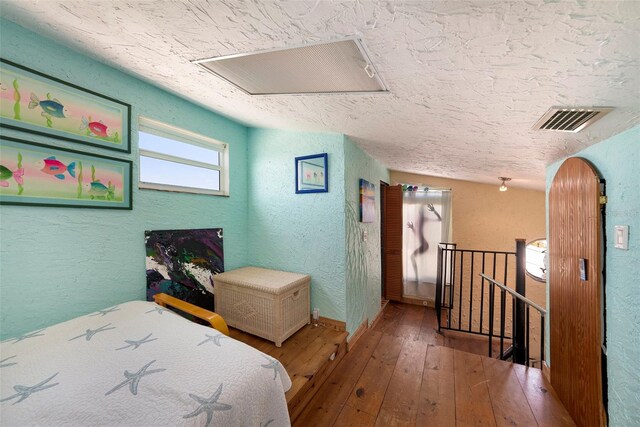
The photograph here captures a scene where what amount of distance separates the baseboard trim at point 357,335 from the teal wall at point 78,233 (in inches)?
67.9

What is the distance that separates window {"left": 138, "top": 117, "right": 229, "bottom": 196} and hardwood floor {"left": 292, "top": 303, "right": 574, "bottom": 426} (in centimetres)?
192

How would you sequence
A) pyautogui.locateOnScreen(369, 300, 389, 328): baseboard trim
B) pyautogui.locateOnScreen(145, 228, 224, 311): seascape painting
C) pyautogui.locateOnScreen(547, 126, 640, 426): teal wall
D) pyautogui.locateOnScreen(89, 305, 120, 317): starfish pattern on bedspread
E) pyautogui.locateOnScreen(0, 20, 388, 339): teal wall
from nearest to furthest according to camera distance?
pyautogui.locateOnScreen(547, 126, 640, 426): teal wall, pyautogui.locateOnScreen(0, 20, 388, 339): teal wall, pyautogui.locateOnScreen(89, 305, 120, 317): starfish pattern on bedspread, pyautogui.locateOnScreen(145, 228, 224, 311): seascape painting, pyautogui.locateOnScreen(369, 300, 389, 328): baseboard trim

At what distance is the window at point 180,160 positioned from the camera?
175 centimetres

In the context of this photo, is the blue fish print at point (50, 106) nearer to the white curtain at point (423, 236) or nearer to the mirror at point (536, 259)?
the white curtain at point (423, 236)

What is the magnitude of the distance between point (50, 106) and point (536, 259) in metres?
6.21

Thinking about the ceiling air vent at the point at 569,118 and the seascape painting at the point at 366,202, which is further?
the seascape painting at the point at 366,202

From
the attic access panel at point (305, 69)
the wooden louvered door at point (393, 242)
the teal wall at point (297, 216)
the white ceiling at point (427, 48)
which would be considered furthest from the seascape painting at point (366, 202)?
the attic access panel at point (305, 69)

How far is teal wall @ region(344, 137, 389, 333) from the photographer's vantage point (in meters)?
2.13

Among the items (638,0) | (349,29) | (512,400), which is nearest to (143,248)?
(349,29)

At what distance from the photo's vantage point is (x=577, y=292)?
55.6 inches

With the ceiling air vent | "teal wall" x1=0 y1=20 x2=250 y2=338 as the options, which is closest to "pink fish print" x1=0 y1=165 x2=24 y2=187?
"teal wall" x1=0 y1=20 x2=250 y2=338

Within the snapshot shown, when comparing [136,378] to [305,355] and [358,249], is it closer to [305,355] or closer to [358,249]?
[305,355]

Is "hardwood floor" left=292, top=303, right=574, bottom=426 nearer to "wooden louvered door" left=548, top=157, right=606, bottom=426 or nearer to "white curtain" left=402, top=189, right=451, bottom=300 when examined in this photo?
"wooden louvered door" left=548, top=157, right=606, bottom=426

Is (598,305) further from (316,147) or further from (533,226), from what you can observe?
(533,226)
